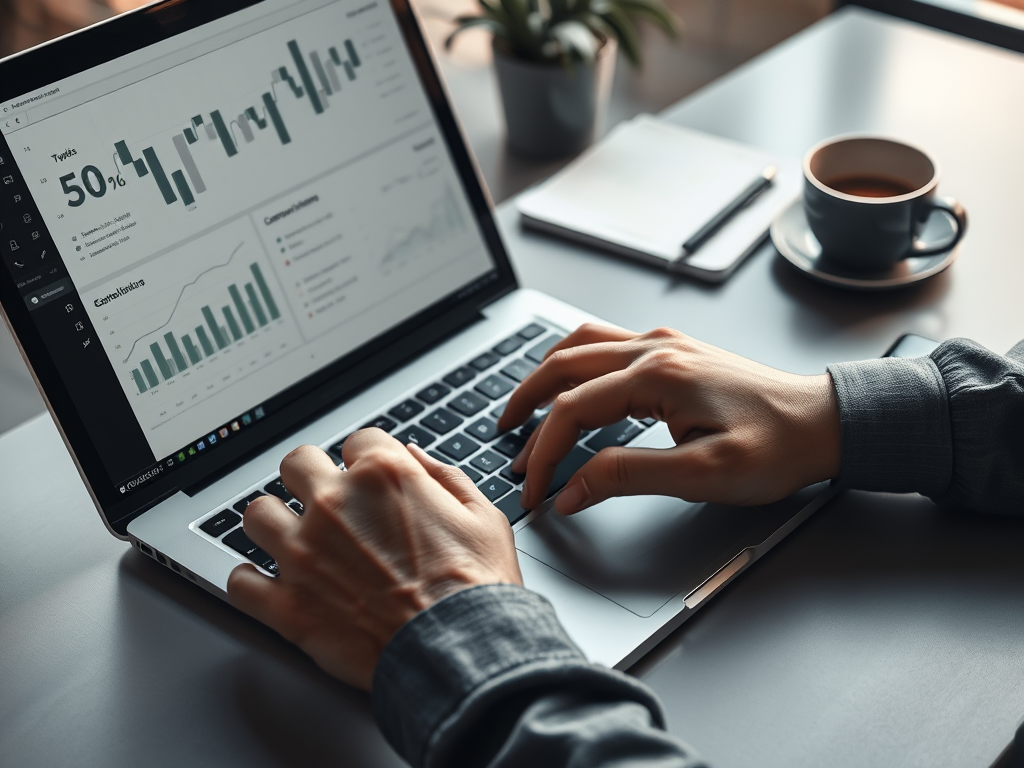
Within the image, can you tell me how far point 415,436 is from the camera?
80 centimetres

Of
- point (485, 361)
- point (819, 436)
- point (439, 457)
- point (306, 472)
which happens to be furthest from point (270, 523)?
point (819, 436)

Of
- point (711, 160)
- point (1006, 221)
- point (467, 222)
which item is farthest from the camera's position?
point (711, 160)

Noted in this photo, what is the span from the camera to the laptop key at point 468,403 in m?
0.83

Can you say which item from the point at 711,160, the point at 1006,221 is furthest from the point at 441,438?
the point at 1006,221

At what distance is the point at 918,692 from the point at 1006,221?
63 centimetres

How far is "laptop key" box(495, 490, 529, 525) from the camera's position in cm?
74

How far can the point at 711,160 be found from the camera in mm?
1182

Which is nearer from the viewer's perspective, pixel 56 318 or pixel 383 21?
pixel 56 318

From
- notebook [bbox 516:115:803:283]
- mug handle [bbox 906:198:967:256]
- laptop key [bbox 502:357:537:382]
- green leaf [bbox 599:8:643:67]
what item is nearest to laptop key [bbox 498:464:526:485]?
laptop key [bbox 502:357:537:382]

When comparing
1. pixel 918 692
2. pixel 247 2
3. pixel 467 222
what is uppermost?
pixel 247 2

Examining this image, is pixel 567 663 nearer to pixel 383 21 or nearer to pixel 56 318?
pixel 56 318

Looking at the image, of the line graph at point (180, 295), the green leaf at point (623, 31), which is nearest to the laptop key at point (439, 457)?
the line graph at point (180, 295)

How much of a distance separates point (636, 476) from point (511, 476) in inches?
4.3

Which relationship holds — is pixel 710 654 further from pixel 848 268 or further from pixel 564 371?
pixel 848 268
